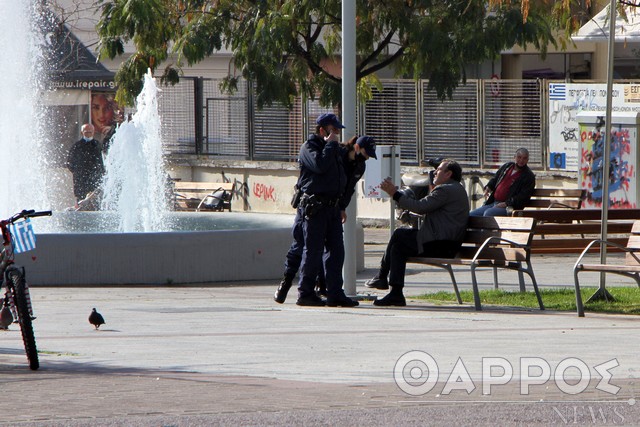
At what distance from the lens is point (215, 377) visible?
829 centimetres

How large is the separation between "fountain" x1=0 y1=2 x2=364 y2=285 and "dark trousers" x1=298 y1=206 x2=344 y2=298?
3086 mm

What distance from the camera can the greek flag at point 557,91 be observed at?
2378cm

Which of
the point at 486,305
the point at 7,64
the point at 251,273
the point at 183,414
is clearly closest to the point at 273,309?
the point at 486,305

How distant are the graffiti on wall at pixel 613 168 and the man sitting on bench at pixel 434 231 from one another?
9.64m

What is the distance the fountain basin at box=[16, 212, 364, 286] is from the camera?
49.6 ft

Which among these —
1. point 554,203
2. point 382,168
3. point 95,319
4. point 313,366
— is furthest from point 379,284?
point 554,203

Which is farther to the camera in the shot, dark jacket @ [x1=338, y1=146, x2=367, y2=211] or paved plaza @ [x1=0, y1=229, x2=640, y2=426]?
dark jacket @ [x1=338, y1=146, x2=367, y2=211]

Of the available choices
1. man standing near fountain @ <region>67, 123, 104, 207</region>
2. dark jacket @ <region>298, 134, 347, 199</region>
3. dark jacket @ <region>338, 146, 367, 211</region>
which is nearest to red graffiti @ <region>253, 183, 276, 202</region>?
man standing near fountain @ <region>67, 123, 104, 207</region>

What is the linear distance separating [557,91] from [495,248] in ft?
37.7

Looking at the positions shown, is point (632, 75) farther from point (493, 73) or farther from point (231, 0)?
point (231, 0)

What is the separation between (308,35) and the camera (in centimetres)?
2181

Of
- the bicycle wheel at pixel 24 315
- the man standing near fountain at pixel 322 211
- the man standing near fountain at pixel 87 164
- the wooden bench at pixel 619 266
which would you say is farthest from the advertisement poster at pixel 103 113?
the bicycle wheel at pixel 24 315

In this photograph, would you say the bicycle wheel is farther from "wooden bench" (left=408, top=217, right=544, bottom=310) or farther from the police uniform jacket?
the police uniform jacket

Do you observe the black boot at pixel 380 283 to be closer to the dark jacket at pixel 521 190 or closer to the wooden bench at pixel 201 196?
the dark jacket at pixel 521 190
